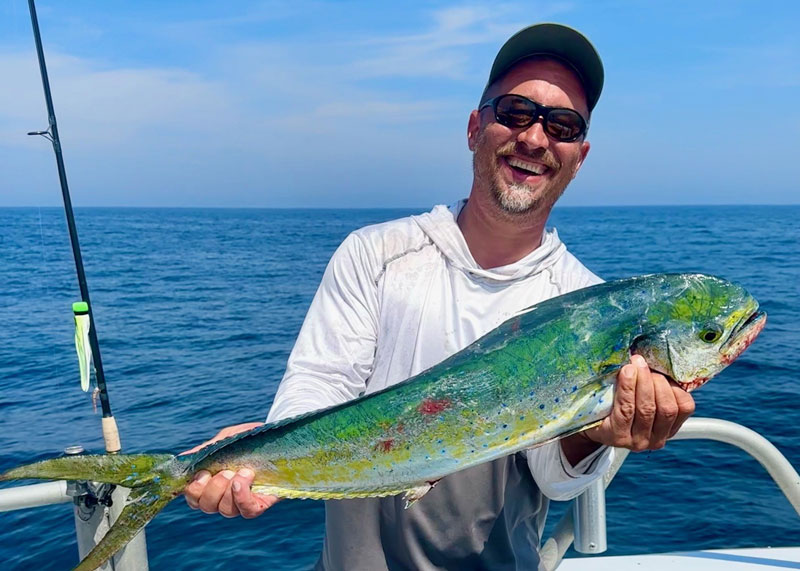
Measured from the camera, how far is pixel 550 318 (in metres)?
2.10

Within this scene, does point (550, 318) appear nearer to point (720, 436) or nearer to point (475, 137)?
point (475, 137)

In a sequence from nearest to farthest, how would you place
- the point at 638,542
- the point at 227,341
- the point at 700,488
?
the point at 638,542
the point at 700,488
the point at 227,341

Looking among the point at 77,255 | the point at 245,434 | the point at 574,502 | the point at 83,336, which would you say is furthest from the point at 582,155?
the point at 83,336

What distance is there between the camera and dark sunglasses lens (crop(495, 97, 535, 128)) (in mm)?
2705

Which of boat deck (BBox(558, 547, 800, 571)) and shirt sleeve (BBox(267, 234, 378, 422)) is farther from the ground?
shirt sleeve (BBox(267, 234, 378, 422))

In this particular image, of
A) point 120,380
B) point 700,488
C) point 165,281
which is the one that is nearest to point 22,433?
point 120,380

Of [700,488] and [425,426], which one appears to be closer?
[425,426]

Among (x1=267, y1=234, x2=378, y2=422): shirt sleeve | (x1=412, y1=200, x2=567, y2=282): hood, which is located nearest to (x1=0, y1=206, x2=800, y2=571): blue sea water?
(x1=267, y1=234, x2=378, y2=422): shirt sleeve

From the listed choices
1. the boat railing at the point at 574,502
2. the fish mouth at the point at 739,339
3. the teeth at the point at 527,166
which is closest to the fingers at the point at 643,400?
the fish mouth at the point at 739,339

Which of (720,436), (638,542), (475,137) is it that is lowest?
(638,542)

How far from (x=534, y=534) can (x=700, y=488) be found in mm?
6940

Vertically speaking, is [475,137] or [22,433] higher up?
[475,137]

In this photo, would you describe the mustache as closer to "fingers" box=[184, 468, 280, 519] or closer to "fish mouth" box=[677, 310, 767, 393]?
"fish mouth" box=[677, 310, 767, 393]

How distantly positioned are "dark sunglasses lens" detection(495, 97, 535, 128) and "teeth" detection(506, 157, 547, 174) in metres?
0.14
